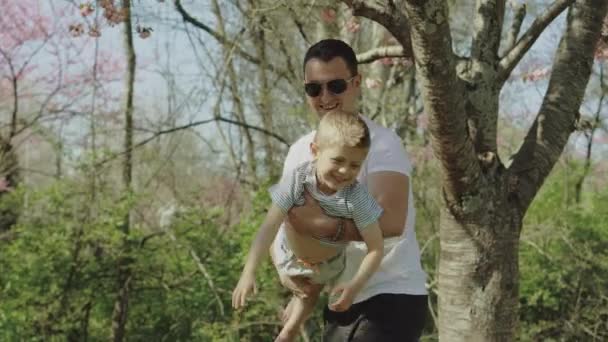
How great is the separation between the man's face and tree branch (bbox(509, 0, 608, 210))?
6.71ft

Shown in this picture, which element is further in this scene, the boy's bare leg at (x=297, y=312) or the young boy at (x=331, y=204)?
the boy's bare leg at (x=297, y=312)

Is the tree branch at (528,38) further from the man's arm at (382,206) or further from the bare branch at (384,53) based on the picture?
the man's arm at (382,206)

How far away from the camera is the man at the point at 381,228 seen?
2229mm

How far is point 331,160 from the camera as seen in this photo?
2135 millimetres

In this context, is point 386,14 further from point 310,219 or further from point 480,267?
point 310,219

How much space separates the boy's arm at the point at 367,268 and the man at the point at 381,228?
0.05 meters

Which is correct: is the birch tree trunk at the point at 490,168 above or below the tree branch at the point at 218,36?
below

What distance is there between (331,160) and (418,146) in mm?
6846

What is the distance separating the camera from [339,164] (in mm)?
2135

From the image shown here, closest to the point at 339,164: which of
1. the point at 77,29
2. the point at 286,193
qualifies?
the point at 286,193

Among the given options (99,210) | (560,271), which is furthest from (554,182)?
(99,210)

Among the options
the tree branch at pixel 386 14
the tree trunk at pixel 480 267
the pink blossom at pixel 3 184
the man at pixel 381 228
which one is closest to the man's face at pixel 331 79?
the man at pixel 381 228

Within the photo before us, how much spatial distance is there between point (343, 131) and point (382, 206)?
0.24 meters

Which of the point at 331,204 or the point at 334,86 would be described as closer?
the point at 331,204
